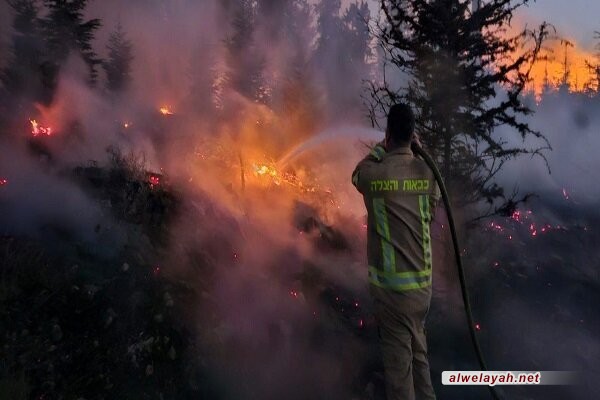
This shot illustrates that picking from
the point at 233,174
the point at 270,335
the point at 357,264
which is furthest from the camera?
the point at 233,174

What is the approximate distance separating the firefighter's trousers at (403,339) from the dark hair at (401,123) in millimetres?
1139

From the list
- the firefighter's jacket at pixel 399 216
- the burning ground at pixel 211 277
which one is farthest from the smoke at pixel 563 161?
the firefighter's jacket at pixel 399 216

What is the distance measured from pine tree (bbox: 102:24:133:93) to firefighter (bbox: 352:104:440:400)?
2650cm

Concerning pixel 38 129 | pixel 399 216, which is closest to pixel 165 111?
pixel 38 129

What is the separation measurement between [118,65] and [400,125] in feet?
90.3

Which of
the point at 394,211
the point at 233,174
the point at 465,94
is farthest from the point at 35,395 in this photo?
the point at 233,174

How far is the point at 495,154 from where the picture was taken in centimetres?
806

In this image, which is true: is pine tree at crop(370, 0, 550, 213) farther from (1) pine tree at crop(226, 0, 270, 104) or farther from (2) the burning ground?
(1) pine tree at crop(226, 0, 270, 104)

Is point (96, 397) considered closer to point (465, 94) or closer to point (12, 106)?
point (465, 94)

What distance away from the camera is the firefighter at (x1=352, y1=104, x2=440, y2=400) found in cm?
292

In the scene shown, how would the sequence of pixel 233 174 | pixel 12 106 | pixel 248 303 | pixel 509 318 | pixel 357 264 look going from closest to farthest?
1. pixel 248 303
2. pixel 509 318
3. pixel 357 264
4. pixel 12 106
5. pixel 233 174

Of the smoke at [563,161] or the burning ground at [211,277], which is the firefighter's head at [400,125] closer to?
the burning ground at [211,277]

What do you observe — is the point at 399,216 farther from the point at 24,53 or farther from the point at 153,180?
the point at 24,53

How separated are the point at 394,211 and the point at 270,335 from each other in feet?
13.6
